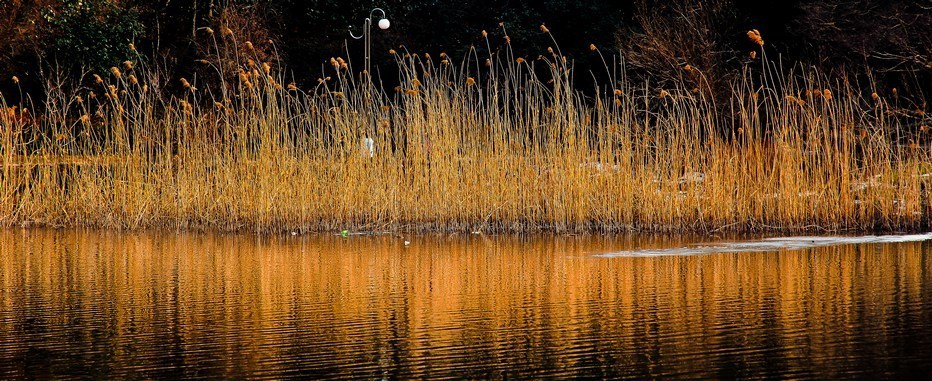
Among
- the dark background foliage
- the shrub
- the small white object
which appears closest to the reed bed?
the small white object

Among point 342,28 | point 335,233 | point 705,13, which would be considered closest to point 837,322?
point 335,233

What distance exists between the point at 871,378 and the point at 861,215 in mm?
5755

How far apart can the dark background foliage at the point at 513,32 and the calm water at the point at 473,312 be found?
22.3 ft

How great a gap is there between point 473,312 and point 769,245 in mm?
3451

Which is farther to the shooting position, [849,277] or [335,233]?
[335,233]

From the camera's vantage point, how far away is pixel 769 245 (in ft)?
24.7

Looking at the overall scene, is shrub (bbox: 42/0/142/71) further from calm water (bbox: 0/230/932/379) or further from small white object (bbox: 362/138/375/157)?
calm water (bbox: 0/230/932/379)

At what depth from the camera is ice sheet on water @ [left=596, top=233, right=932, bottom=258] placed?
23.3 ft

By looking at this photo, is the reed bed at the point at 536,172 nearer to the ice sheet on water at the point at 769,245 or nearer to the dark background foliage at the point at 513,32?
the ice sheet on water at the point at 769,245

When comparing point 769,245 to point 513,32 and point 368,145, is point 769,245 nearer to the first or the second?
point 368,145

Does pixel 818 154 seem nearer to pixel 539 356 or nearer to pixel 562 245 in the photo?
pixel 562 245

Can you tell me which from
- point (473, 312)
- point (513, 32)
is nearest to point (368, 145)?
point (473, 312)

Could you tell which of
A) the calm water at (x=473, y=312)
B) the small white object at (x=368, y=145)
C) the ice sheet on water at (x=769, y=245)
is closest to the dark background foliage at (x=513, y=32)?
the small white object at (x=368, y=145)

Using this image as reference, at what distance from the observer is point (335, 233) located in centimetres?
902
